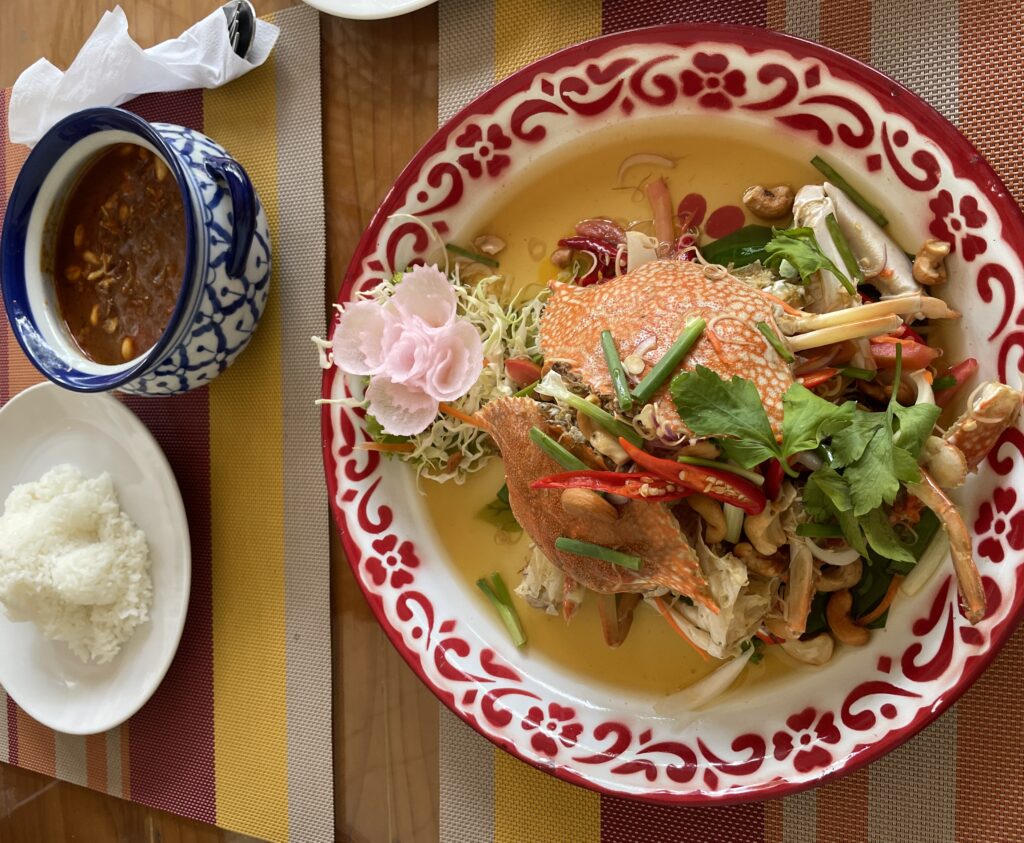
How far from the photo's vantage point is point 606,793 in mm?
1183

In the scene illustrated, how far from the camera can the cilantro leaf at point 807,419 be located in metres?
0.97

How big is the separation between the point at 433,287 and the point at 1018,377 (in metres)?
0.86

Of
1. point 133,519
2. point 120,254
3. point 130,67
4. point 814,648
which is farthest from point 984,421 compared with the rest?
point 130,67

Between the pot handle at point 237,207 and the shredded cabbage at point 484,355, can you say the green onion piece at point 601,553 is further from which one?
the pot handle at point 237,207

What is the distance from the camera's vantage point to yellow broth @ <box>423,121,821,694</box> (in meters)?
1.23

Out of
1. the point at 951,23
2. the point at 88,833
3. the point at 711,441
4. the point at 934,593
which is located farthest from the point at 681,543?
the point at 88,833

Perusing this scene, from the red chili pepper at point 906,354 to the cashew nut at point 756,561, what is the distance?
33 cm

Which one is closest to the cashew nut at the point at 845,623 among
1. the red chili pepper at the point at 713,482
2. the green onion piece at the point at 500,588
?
the red chili pepper at the point at 713,482

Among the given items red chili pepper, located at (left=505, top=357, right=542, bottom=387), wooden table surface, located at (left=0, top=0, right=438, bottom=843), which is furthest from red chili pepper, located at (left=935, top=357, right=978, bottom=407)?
wooden table surface, located at (left=0, top=0, right=438, bottom=843)

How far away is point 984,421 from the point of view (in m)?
0.99

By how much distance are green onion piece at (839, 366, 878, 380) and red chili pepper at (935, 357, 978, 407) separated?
10 cm

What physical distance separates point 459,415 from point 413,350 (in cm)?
14

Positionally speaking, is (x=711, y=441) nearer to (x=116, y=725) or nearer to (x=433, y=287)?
(x=433, y=287)

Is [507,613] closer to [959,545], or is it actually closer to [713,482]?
[713,482]
